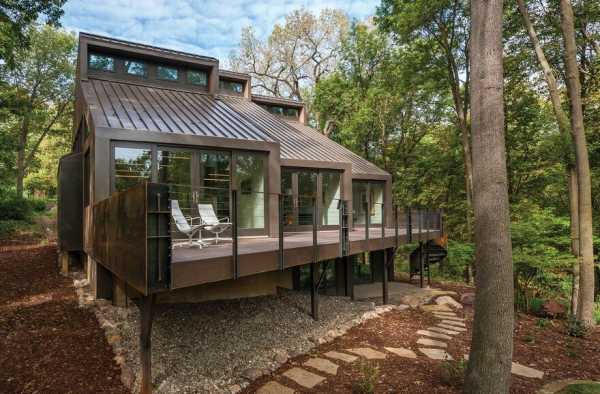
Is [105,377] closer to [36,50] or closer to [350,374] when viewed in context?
[350,374]

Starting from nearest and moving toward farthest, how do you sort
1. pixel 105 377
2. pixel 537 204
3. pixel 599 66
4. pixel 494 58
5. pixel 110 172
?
pixel 494 58
pixel 105 377
pixel 110 172
pixel 599 66
pixel 537 204

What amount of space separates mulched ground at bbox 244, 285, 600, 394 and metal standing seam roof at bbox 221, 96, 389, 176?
5.29 meters

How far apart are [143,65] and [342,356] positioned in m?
9.93

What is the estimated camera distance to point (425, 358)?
5262mm

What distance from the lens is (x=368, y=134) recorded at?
18469 millimetres

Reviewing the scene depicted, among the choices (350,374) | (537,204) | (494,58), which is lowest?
(350,374)

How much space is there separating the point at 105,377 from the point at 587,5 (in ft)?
47.3

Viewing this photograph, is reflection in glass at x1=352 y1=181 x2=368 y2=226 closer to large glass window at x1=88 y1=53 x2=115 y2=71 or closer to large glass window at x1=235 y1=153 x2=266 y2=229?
large glass window at x1=235 y1=153 x2=266 y2=229

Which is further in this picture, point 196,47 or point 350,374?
point 196,47

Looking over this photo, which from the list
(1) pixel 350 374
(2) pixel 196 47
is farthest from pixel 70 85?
(1) pixel 350 374

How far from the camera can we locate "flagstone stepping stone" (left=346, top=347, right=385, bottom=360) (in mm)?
5273

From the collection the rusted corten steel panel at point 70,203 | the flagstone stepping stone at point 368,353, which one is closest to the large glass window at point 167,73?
the rusted corten steel panel at point 70,203

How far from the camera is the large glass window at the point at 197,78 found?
37.8ft

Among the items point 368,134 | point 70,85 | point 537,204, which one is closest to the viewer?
point 537,204
